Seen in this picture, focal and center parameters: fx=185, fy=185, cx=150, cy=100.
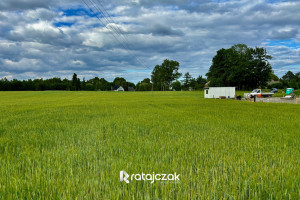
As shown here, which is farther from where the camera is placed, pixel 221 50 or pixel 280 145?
pixel 221 50

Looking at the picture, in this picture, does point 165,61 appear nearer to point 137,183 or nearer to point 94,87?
point 94,87

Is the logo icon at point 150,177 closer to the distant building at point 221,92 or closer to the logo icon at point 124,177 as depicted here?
the logo icon at point 124,177

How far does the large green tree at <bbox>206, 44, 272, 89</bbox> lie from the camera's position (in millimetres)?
78938

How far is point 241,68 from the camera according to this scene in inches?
3086

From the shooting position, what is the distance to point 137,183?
2.59 metres

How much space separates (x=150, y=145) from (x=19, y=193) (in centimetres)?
278

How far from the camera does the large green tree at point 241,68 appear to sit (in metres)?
78.9

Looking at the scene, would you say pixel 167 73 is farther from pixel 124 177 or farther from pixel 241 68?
pixel 124 177

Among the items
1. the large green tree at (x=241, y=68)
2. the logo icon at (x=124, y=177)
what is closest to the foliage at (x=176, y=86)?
the large green tree at (x=241, y=68)

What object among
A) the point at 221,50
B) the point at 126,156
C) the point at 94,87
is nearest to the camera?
the point at 126,156

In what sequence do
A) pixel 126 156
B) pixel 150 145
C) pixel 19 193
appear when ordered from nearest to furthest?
pixel 19 193 → pixel 126 156 → pixel 150 145

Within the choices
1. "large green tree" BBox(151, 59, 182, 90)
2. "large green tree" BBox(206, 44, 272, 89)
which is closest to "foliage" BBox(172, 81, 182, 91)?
"large green tree" BBox(151, 59, 182, 90)

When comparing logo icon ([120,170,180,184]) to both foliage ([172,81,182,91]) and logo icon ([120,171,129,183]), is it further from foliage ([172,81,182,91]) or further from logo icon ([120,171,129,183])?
foliage ([172,81,182,91])

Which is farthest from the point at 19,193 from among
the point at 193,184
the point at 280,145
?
the point at 280,145
